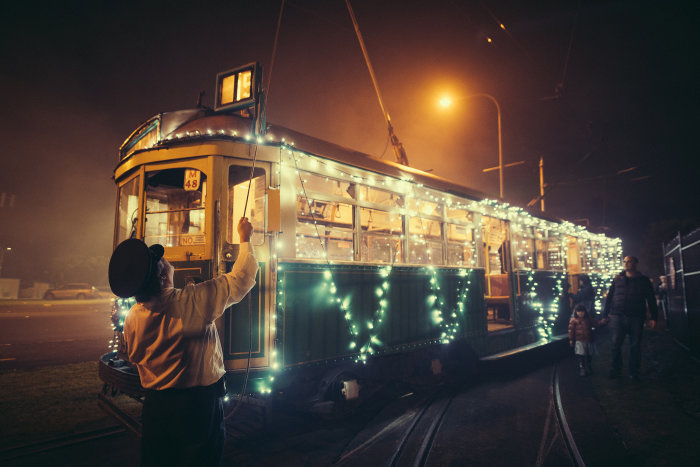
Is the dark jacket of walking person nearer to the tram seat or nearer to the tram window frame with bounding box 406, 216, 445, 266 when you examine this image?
the tram seat

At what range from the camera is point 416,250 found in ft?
20.7

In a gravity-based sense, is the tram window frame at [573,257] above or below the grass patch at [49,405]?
above

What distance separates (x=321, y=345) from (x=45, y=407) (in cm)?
385

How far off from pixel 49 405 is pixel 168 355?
14.8 ft

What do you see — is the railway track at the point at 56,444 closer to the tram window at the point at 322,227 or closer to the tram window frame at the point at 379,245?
the tram window at the point at 322,227

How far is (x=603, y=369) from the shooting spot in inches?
268

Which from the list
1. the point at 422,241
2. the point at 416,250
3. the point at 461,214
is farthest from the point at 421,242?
the point at 461,214

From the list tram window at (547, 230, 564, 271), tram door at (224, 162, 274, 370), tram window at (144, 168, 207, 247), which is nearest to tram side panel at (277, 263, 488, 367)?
tram door at (224, 162, 274, 370)

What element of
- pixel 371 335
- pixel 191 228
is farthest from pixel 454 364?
pixel 191 228

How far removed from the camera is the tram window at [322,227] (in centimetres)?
536

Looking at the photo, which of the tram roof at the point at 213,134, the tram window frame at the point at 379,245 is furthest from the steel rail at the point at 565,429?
the tram roof at the point at 213,134

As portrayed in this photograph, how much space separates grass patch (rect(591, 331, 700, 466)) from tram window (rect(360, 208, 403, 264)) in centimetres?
329

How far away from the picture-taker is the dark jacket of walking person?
5859 millimetres

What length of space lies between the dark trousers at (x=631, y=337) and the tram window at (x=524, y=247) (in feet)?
6.46
